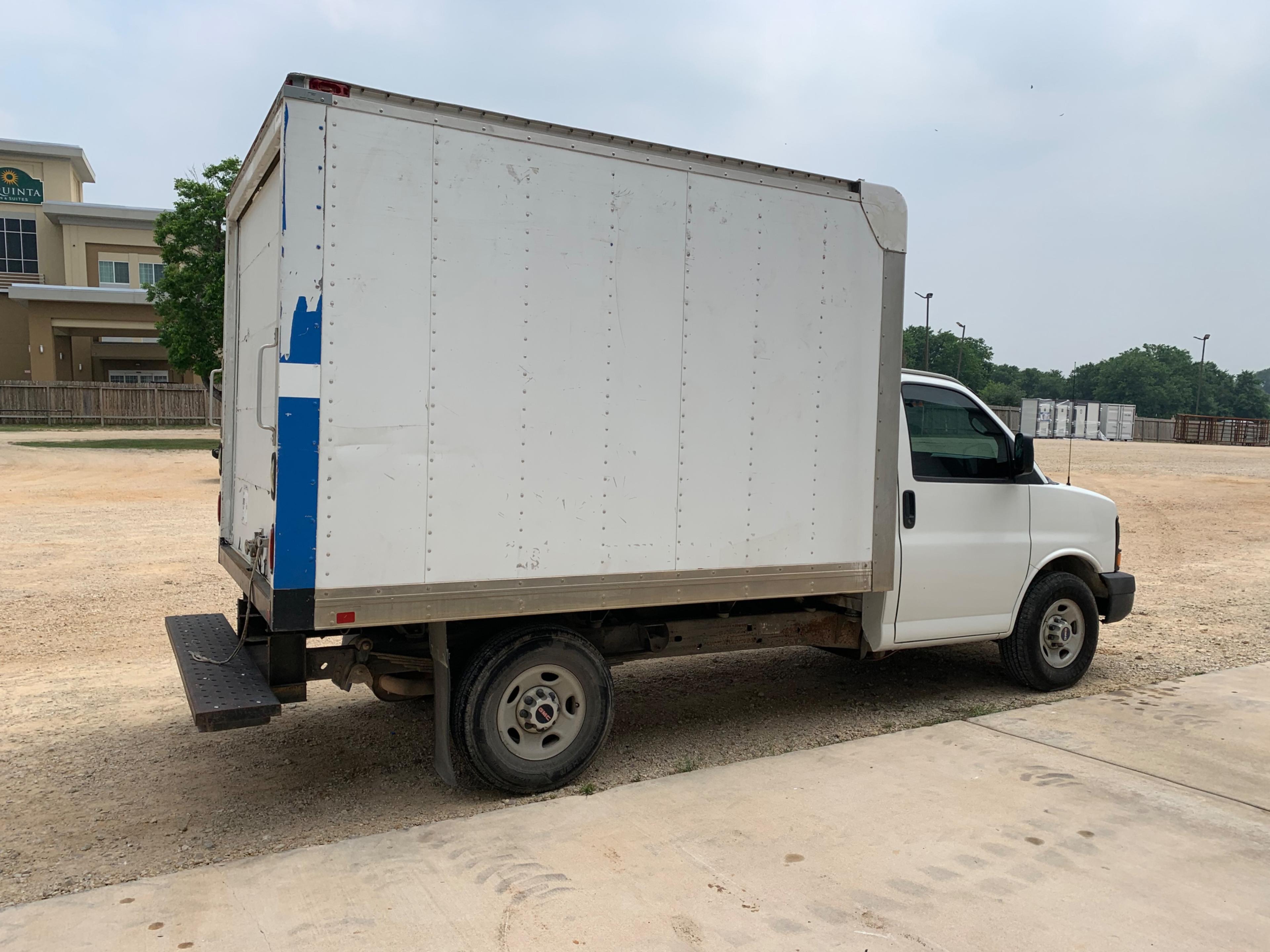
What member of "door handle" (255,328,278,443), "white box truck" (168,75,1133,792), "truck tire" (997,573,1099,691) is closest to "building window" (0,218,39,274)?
"white box truck" (168,75,1133,792)

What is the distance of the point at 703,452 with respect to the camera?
4.92 metres

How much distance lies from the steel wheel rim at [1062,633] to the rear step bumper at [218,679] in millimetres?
4847

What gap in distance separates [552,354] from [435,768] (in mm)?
2076

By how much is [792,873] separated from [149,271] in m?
45.3

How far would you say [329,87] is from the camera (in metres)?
4.04

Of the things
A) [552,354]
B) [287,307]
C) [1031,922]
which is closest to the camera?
[1031,922]

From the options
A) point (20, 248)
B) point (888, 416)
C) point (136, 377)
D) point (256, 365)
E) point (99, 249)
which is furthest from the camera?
point (136, 377)

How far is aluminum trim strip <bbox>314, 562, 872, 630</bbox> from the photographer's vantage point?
419 centimetres

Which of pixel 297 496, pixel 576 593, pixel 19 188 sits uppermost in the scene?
pixel 19 188

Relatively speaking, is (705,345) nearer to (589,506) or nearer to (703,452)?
(703,452)

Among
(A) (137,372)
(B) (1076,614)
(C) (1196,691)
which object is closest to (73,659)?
(B) (1076,614)

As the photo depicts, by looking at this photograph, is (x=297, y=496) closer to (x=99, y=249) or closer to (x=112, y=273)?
(x=112, y=273)

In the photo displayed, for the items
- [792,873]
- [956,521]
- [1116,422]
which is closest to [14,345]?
[956,521]

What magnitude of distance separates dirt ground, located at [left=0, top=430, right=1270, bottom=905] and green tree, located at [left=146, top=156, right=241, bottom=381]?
1556 cm
